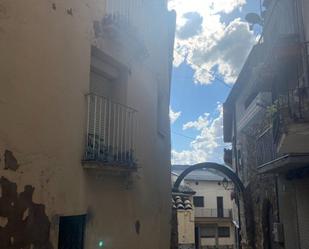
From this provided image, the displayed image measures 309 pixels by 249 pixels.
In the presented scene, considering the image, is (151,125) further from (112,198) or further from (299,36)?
(299,36)

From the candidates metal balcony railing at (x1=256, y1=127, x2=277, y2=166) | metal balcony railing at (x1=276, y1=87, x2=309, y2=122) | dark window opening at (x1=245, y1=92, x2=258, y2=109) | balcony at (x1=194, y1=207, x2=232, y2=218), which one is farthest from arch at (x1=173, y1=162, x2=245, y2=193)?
balcony at (x1=194, y1=207, x2=232, y2=218)

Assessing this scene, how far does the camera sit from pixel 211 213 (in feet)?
144

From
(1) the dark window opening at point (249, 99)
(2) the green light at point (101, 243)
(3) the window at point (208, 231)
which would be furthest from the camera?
(3) the window at point (208, 231)

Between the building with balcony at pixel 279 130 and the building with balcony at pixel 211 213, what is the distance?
86.5 feet

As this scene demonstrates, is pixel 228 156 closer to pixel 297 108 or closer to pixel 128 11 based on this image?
pixel 297 108

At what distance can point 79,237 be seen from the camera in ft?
21.8

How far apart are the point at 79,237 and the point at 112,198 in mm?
1146

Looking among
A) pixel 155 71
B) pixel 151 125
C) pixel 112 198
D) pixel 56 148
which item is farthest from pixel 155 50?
pixel 56 148

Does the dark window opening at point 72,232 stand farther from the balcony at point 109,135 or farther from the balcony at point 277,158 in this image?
the balcony at point 277,158

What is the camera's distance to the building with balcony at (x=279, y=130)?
26.6ft

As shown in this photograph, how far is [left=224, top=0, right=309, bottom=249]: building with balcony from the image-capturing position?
319 inches

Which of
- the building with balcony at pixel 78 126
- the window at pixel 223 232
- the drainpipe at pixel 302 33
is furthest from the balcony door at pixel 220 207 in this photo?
the drainpipe at pixel 302 33

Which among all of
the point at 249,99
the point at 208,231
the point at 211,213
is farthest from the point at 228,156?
the point at 208,231

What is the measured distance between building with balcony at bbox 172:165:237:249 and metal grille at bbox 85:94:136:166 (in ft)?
115
